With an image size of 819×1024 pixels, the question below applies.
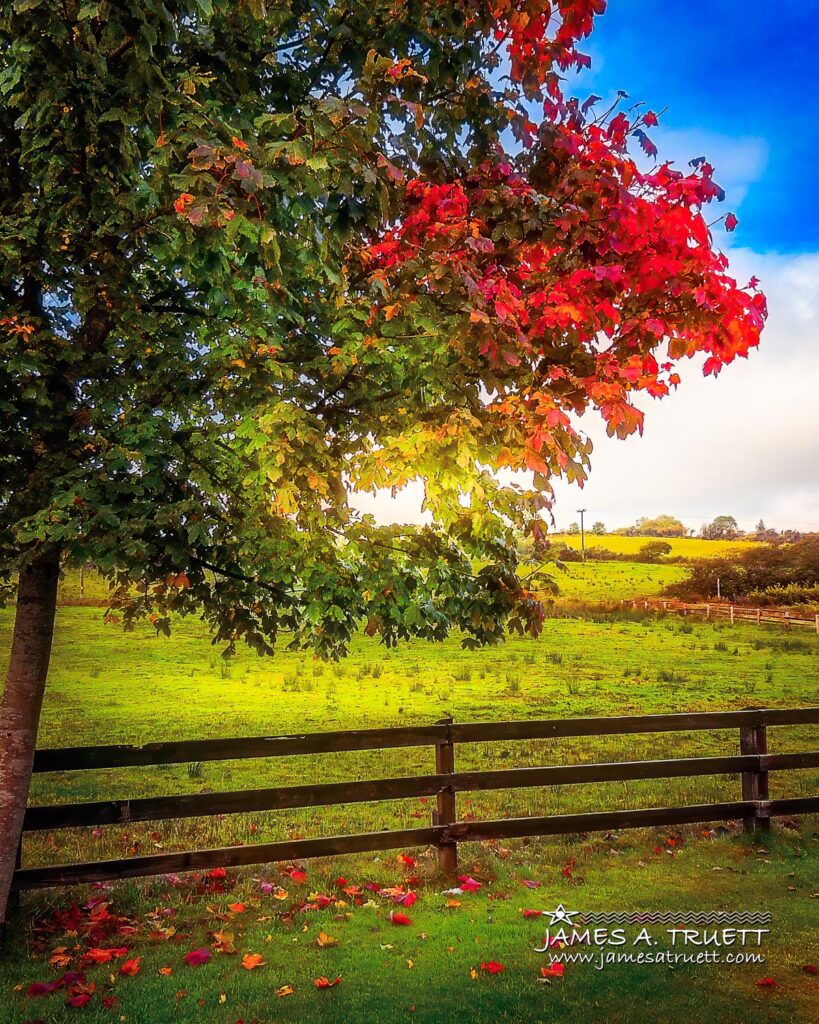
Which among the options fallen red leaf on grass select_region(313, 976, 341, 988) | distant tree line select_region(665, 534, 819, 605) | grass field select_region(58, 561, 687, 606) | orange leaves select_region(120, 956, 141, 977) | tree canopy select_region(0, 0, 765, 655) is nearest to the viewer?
tree canopy select_region(0, 0, 765, 655)

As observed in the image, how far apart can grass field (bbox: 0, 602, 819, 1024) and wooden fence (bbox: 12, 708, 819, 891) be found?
38 centimetres

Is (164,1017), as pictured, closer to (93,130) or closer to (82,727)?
(93,130)

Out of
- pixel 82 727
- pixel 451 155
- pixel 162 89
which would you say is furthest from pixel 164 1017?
pixel 82 727

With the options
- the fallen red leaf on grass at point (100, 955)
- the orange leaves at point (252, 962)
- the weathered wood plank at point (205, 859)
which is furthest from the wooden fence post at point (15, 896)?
the orange leaves at point (252, 962)

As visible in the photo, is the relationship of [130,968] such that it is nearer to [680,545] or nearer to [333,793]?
[333,793]

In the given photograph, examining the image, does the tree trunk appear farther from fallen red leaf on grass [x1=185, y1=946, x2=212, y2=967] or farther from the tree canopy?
fallen red leaf on grass [x1=185, y1=946, x2=212, y2=967]

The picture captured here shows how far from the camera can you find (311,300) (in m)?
5.56

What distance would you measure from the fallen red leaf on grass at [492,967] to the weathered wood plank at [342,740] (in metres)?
1.85

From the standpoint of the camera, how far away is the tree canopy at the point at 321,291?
12.3 ft

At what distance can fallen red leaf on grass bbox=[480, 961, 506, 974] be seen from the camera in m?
5.02

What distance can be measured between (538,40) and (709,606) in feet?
96.9

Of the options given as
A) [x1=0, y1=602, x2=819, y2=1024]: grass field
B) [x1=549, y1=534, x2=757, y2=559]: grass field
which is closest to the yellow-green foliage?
[x1=549, y1=534, x2=757, y2=559]: grass field

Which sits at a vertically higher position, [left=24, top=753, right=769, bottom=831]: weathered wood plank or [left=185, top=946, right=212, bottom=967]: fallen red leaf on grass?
[left=24, top=753, right=769, bottom=831]: weathered wood plank

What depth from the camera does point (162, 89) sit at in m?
3.96
